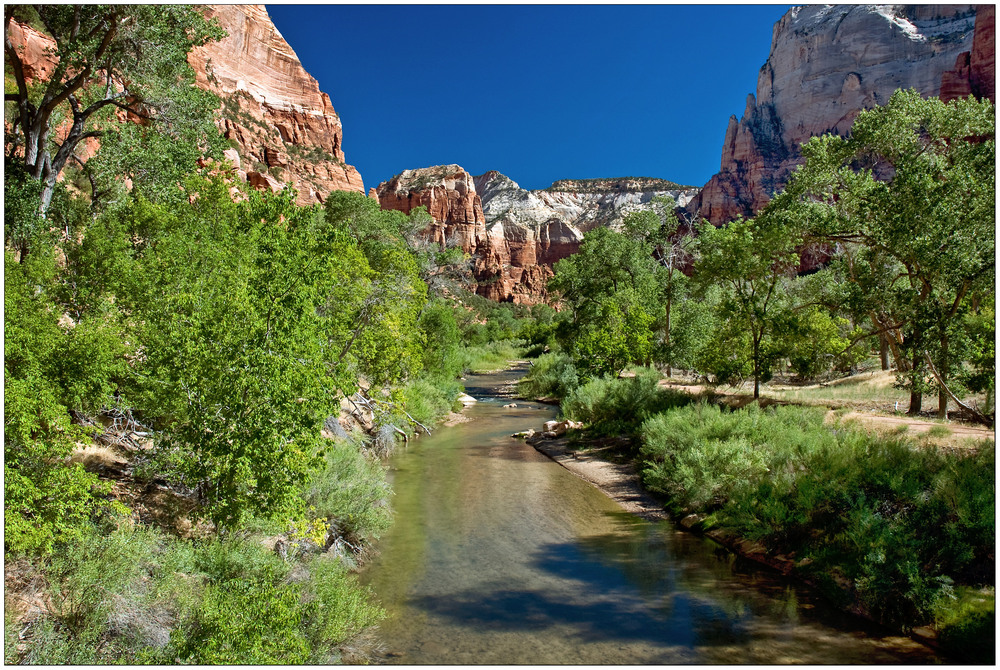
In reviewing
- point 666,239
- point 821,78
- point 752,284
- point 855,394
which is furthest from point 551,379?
point 821,78

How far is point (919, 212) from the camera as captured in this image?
12234 millimetres

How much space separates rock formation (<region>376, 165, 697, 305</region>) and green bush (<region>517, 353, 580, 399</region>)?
211ft

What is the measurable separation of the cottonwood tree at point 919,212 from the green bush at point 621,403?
722 centimetres

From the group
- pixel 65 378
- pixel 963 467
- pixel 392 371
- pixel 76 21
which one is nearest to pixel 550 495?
pixel 392 371

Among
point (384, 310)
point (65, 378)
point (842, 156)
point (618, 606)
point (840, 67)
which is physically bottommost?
point (618, 606)

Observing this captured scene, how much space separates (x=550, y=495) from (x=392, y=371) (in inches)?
225

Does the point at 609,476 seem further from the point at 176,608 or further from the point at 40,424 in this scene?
the point at 40,424

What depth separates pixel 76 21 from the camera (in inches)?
480

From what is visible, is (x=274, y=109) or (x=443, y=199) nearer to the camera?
(x=274, y=109)

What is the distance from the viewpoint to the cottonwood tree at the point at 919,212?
437 inches

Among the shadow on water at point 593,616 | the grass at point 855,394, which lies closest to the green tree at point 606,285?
the grass at point 855,394

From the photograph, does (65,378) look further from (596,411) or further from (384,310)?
(596,411)

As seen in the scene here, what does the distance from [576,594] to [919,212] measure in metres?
11.0

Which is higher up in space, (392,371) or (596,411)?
(392,371)
